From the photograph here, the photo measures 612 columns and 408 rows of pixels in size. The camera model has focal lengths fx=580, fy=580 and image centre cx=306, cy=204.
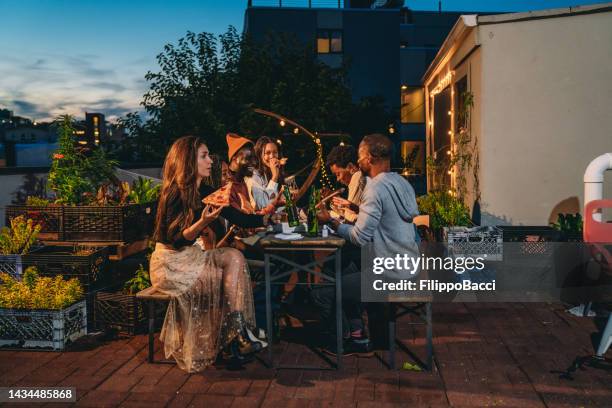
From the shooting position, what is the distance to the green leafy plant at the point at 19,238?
5.54 metres

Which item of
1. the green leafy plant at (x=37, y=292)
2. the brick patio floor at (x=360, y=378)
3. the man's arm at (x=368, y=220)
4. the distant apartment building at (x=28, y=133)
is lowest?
the brick patio floor at (x=360, y=378)

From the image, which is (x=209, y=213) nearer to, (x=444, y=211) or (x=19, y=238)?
(x=19, y=238)

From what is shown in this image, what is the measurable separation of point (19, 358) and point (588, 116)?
6676 mm

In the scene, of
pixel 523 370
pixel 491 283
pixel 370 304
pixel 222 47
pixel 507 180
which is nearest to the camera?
pixel 523 370

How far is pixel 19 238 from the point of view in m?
5.54

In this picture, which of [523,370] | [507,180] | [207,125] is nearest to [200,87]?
[207,125]

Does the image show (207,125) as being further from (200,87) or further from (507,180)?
(507,180)

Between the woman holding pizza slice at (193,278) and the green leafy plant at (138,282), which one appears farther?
the green leafy plant at (138,282)

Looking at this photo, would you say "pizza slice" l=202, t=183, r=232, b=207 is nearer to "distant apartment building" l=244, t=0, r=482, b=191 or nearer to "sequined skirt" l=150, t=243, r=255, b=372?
"sequined skirt" l=150, t=243, r=255, b=372

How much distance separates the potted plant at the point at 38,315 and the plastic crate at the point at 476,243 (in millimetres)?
4092

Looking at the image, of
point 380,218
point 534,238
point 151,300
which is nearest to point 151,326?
point 151,300

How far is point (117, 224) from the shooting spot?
566cm

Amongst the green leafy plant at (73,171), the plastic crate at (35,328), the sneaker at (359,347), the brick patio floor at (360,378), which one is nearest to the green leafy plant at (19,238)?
the green leafy plant at (73,171)

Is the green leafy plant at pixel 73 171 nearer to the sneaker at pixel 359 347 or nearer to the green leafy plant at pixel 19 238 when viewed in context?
the green leafy plant at pixel 19 238
